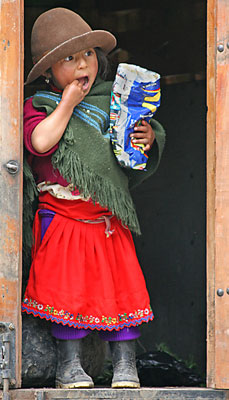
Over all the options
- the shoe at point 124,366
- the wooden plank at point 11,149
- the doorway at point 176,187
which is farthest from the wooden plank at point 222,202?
the doorway at point 176,187

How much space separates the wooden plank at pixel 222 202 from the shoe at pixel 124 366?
1.05ft

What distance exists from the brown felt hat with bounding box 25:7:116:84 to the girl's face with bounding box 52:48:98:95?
0.05 metres

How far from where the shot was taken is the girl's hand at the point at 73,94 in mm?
2922

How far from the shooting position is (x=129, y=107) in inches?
118

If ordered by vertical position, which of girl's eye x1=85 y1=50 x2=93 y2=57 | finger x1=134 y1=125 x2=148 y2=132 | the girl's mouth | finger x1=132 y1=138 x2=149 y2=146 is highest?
girl's eye x1=85 y1=50 x2=93 y2=57

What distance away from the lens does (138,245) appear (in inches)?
159

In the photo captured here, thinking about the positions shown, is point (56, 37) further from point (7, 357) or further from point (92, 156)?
point (7, 357)

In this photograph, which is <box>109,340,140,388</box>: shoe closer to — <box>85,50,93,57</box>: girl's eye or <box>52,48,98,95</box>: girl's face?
<box>52,48,98,95</box>: girl's face

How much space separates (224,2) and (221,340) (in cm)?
103

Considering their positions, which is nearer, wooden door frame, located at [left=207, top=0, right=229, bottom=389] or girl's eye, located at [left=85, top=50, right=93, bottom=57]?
wooden door frame, located at [left=207, top=0, right=229, bottom=389]

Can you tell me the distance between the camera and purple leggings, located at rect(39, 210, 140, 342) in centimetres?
292

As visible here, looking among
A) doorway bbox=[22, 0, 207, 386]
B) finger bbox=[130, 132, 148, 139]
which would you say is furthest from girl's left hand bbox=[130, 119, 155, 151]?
doorway bbox=[22, 0, 207, 386]

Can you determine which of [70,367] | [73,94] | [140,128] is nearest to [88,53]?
[73,94]

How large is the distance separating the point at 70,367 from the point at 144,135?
0.80 meters
